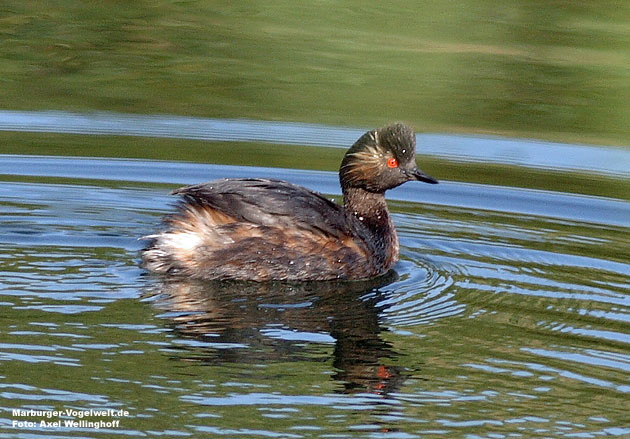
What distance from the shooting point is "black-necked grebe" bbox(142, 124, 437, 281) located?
7.61 meters

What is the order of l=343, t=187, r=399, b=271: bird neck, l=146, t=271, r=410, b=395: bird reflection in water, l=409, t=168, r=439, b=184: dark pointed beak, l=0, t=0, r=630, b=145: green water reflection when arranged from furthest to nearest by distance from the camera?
l=0, t=0, r=630, b=145: green water reflection → l=409, t=168, r=439, b=184: dark pointed beak → l=343, t=187, r=399, b=271: bird neck → l=146, t=271, r=410, b=395: bird reflection in water

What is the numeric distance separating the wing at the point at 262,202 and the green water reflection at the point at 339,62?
3609 mm

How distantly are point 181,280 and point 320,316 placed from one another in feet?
3.34

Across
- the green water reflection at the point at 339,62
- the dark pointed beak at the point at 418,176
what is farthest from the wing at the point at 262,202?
the green water reflection at the point at 339,62

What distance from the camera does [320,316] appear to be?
22.6 feet

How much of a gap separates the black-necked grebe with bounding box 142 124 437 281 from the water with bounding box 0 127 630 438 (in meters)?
0.12

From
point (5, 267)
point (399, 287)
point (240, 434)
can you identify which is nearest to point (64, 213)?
point (5, 267)

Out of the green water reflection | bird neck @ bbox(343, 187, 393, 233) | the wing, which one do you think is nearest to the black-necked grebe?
the wing

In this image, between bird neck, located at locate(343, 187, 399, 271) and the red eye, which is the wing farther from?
the red eye

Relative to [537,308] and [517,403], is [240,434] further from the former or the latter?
[537,308]

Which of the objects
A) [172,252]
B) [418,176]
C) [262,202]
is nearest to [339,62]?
[418,176]

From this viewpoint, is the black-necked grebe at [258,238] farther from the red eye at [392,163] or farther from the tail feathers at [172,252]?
the red eye at [392,163]

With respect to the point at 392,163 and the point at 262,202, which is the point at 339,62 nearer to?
the point at 392,163

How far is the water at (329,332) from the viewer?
17.6ft
